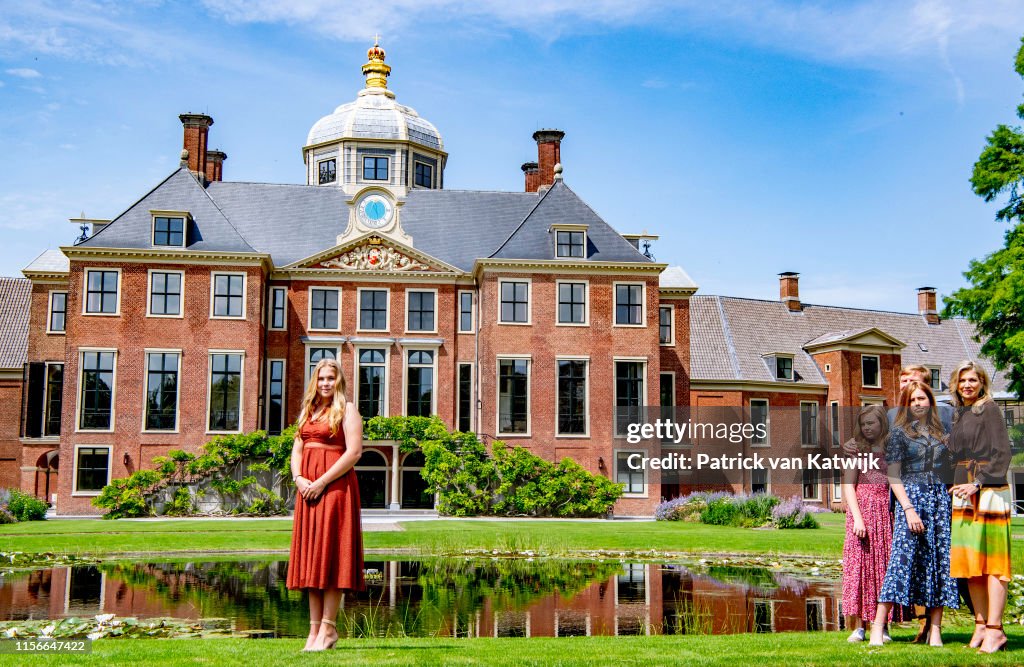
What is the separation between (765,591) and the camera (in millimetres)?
13492

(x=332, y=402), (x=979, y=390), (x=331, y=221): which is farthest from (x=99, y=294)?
(x=979, y=390)

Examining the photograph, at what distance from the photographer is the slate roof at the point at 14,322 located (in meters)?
40.9

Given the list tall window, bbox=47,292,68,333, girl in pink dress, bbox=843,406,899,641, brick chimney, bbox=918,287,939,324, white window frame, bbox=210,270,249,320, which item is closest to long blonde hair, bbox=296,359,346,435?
girl in pink dress, bbox=843,406,899,641

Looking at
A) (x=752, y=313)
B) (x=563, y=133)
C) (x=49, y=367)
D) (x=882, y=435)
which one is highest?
(x=563, y=133)

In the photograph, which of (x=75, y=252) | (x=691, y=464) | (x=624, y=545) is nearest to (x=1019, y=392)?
(x=624, y=545)

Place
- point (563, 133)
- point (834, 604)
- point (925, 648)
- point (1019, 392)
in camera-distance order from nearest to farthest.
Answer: point (925, 648) < point (834, 604) < point (1019, 392) < point (563, 133)

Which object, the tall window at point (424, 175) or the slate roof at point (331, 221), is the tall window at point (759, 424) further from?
the tall window at point (424, 175)

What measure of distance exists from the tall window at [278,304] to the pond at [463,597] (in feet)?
63.2

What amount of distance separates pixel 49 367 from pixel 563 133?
22.0 m

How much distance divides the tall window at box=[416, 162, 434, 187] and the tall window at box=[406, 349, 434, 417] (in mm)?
10001

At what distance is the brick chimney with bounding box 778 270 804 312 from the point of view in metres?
48.9

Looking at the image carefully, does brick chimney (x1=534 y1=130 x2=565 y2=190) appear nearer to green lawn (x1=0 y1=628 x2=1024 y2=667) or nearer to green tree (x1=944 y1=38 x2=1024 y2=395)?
green tree (x1=944 y1=38 x2=1024 y2=395)

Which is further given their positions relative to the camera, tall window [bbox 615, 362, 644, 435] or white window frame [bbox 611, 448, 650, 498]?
tall window [bbox 615, 362, 644, 435]

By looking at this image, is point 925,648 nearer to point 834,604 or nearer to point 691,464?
point 834,604
